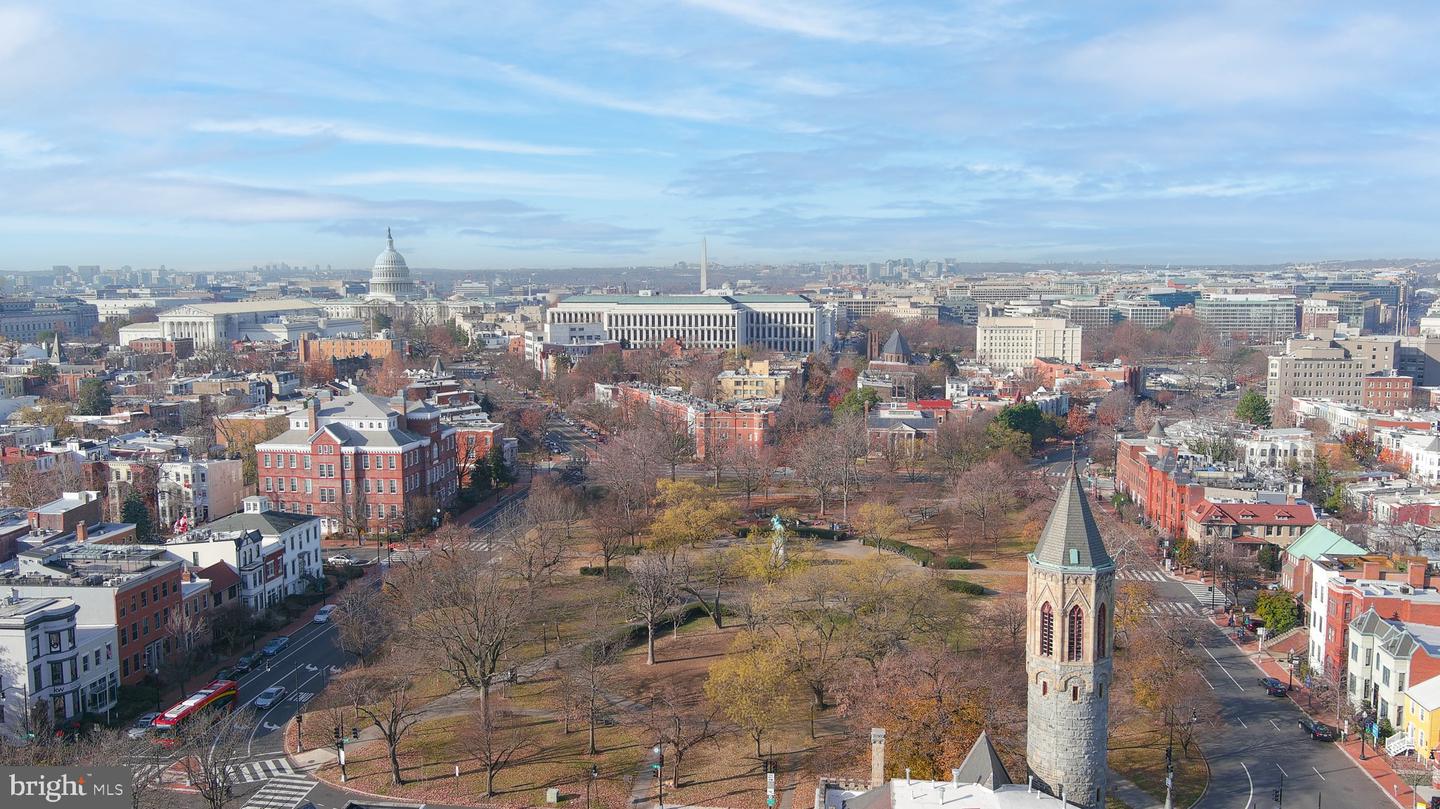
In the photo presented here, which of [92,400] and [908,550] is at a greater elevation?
[92,400]

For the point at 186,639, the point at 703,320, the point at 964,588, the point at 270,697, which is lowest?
the point at 270,697

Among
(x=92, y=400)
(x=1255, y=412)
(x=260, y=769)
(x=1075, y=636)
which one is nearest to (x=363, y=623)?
(x=260, y=769)

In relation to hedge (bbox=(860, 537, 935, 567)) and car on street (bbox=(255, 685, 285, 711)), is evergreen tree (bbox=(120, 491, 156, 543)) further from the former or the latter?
hedge (bbox=(860, 537, 935, 567))

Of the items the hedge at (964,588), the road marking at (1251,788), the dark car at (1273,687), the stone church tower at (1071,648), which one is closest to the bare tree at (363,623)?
the stone church tower at (1071,648)

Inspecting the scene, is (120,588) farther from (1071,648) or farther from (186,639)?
(1071,648)

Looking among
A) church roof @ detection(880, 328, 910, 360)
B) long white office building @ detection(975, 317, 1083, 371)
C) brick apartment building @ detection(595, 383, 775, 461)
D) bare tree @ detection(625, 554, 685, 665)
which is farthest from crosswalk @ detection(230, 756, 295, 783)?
long white office building @ detection(975, 317, 1083, 371)

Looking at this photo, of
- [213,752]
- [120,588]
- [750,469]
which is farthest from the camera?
[750,469]

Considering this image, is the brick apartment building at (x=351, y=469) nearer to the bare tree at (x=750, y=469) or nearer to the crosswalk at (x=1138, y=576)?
the bare tree at (x=750, y=469)
